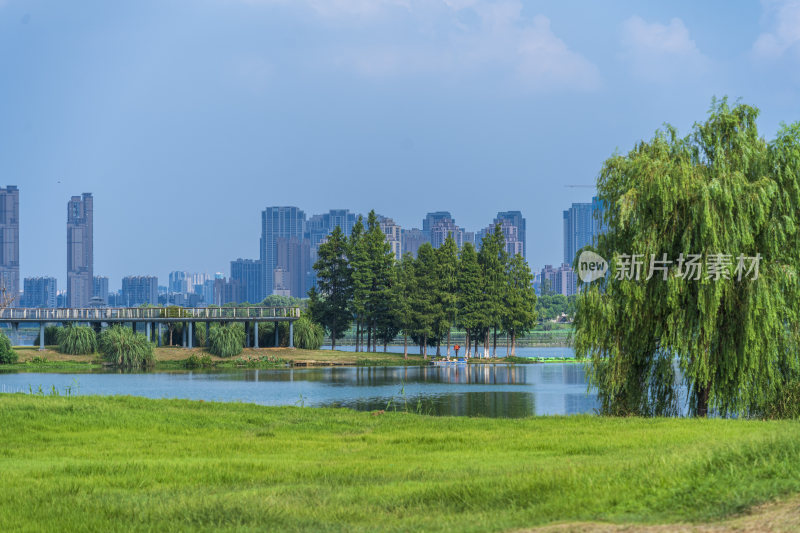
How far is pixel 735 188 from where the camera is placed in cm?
1788

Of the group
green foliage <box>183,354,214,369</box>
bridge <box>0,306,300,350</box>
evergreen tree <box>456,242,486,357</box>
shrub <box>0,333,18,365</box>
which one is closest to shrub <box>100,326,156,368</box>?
green foliage <box>183,354,214,369</box>

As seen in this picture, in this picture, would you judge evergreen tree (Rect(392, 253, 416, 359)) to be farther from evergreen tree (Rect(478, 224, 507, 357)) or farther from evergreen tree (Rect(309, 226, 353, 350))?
evergreen tree (Rect(478, 224, 507, 357))

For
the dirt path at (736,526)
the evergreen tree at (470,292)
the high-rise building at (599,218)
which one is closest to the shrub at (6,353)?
the evergreen tree at (470,292)

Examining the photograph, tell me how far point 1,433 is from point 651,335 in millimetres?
13553

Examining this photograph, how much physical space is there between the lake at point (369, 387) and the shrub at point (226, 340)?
614cm

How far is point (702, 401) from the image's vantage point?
19.0 m

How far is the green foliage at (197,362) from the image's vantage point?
55250mm

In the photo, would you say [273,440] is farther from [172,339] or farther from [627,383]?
[172,339]

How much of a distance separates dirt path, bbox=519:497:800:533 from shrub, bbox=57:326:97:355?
56.4 meters

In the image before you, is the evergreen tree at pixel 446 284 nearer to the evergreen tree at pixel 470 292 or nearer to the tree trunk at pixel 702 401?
the evergreen tree at pixel 470 292

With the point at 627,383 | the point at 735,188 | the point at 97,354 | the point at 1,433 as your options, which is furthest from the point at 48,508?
the point at 97,354

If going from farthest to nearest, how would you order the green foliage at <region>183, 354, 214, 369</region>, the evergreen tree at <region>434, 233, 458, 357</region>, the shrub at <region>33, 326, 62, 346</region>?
the shrub at <region>33, 326, 62, 346</region> → the evergreen tree at <region>434, 233, 458, 357</region> → the green foliage at <region>183, 354, 214, 369</region>

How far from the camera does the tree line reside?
6109cm


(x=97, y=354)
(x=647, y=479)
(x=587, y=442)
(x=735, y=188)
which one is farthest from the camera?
(x=97, y=354)
